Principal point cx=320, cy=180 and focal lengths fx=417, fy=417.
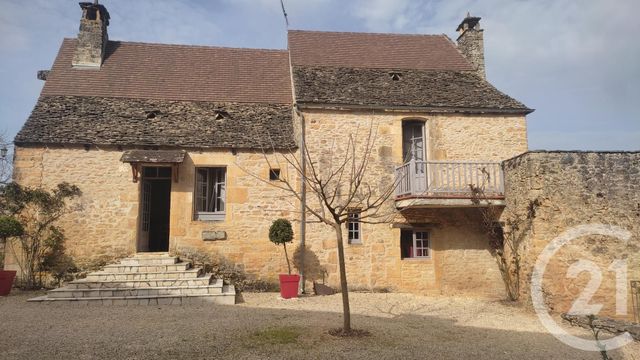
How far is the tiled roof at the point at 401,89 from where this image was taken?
11367 millimetres

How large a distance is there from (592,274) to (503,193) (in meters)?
2.58

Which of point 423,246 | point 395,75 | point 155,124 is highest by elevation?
point 395,75

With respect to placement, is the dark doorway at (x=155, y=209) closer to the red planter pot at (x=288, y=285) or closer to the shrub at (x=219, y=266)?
the shrub at (x=219, y=266)

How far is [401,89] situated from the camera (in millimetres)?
12156

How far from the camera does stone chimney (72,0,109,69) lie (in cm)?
1273

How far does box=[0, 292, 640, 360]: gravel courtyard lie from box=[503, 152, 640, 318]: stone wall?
1.22m

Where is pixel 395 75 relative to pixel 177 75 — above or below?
below

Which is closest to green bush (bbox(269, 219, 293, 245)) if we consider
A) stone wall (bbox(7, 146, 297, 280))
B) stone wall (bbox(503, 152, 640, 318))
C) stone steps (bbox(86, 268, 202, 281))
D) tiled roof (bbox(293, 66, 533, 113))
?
stone wall (bbox(7, 146, 297, 280))

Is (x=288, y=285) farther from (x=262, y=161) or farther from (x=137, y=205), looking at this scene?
(x=137, y=205)

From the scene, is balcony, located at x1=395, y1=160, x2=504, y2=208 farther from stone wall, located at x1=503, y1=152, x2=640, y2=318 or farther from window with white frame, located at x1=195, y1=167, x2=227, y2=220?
window with white frame, located at x1=195, y1=167, x2=227, y2=220

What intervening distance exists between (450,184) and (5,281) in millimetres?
10676

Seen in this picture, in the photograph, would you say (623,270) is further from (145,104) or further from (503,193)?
(145,104)

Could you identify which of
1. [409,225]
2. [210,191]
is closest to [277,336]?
[409,225]

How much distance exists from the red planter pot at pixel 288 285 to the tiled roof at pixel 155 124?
3.34 meters
